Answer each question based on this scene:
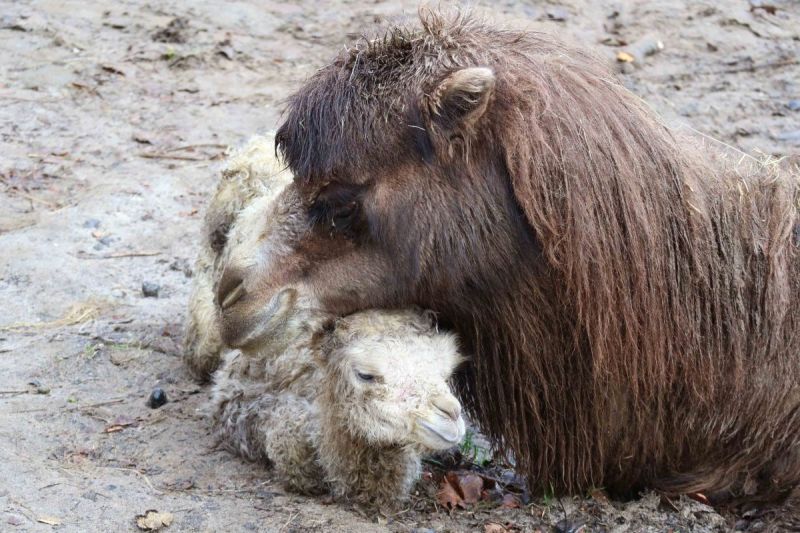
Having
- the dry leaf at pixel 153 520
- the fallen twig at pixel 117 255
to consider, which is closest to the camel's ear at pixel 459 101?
A: the dry leaf at pixel 153 520

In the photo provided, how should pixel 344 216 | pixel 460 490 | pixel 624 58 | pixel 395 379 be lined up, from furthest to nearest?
pixel 624 58 → pixel 460 490 → pixel 344 216 → pixel 395 379

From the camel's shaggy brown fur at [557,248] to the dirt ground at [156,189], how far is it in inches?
13.3

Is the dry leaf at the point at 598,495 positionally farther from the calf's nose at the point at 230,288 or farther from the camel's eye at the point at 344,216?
the calf's nose at the point at 230,288

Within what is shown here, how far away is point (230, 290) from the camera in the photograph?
12.8ft

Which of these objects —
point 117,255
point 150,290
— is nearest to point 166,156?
point 117,255

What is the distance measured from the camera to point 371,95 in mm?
3680

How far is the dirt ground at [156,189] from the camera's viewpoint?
4.09m

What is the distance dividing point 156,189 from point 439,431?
4378 millimetres

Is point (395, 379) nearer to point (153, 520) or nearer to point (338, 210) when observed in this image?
point (338, 210)

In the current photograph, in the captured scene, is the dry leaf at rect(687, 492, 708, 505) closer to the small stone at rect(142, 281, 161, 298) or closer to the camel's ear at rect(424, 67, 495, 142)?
the camel's ear at rect(424, 67, 495, 142)

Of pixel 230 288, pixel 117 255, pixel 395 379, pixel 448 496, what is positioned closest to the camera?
pixel 395 379

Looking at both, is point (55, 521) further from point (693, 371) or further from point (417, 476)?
point (693, 371)

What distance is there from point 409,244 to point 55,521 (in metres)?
1.52

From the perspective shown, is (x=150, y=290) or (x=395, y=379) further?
(x=150, y=290)
